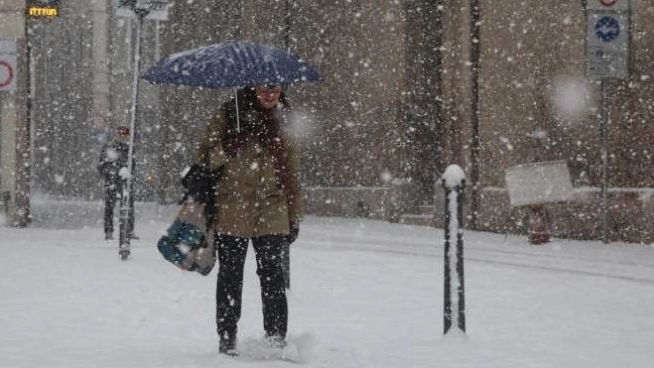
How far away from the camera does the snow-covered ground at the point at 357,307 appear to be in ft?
23.2

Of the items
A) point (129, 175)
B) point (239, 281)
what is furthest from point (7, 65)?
point (239, 281)

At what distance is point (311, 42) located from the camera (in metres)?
24.7

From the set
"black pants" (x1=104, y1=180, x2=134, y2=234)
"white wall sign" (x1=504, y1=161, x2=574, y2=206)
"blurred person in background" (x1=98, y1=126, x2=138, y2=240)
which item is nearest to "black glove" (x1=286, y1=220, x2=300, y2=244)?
"blurred person in background" (x1=98, y1=126, x2=138, y2=240)

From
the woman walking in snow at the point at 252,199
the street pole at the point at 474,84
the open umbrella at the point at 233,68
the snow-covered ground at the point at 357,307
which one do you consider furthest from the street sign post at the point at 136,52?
the street pole at the point at 474,84

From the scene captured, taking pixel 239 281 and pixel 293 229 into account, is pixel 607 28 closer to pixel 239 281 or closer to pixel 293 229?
pixel 293 229

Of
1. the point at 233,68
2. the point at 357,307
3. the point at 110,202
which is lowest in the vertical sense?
the point at 357,307

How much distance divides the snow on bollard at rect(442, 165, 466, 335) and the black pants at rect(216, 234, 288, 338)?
3.98 ft

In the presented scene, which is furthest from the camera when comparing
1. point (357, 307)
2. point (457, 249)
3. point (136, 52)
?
point (136, 52)

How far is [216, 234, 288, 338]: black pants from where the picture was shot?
677cm

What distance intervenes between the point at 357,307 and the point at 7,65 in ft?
34.1

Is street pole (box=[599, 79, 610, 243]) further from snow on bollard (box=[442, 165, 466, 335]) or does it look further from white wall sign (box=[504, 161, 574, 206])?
snow on bollard (box=[442, 165, 466, 335])

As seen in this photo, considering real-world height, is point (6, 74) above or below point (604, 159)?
above

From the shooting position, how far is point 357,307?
9.52 metres

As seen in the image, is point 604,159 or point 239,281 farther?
point 604,159
